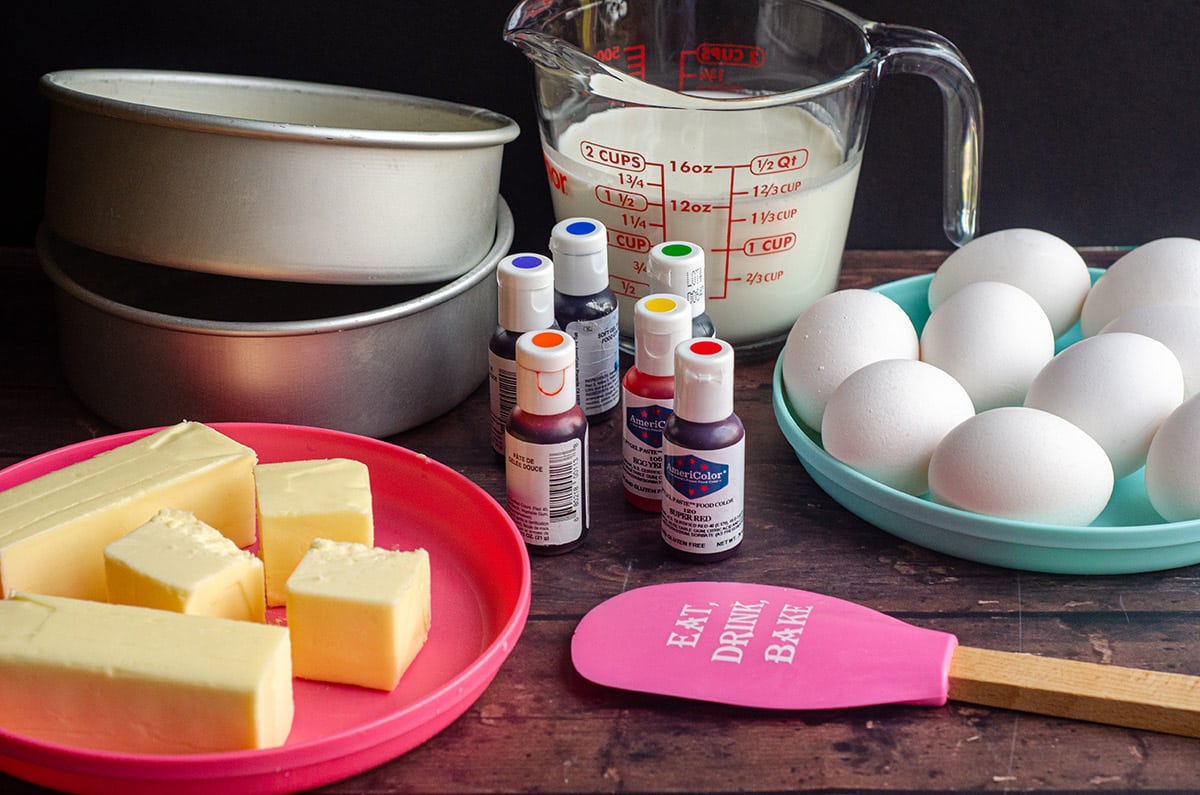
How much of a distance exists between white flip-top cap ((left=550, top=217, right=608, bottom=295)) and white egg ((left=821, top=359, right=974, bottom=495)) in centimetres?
23

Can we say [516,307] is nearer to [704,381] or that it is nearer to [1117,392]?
[704,381]

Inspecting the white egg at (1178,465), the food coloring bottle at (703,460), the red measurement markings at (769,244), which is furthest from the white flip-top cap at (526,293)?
the white egg at (1178,465)

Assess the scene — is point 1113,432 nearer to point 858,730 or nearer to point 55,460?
point 858,730

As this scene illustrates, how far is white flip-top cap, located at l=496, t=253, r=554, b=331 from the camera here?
90cm

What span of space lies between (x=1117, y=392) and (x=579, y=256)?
42cm

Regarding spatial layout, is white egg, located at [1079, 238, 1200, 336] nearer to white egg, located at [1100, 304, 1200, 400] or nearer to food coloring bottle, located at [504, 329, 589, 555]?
white egg, located at [1100, 304, 1200, 400]

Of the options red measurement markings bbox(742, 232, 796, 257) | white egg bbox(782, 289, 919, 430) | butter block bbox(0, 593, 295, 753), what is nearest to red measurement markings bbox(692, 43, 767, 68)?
red measurement markings bbox(742, 232, 796, 257)

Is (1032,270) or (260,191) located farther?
(1032,270)

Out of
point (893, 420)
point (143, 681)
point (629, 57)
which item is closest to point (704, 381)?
point (893, 420)

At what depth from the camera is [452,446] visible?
41.6 inches

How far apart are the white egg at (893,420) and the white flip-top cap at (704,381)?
109mm

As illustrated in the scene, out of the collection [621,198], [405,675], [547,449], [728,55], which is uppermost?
[728,55]

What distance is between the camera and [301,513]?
82 centimetres

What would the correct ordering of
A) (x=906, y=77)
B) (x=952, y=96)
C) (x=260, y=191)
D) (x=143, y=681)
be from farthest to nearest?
1. (x=906, y=77)
2. (x=952, y=96)
3. (x=260, y=191)
4. (x=143, y=681)
